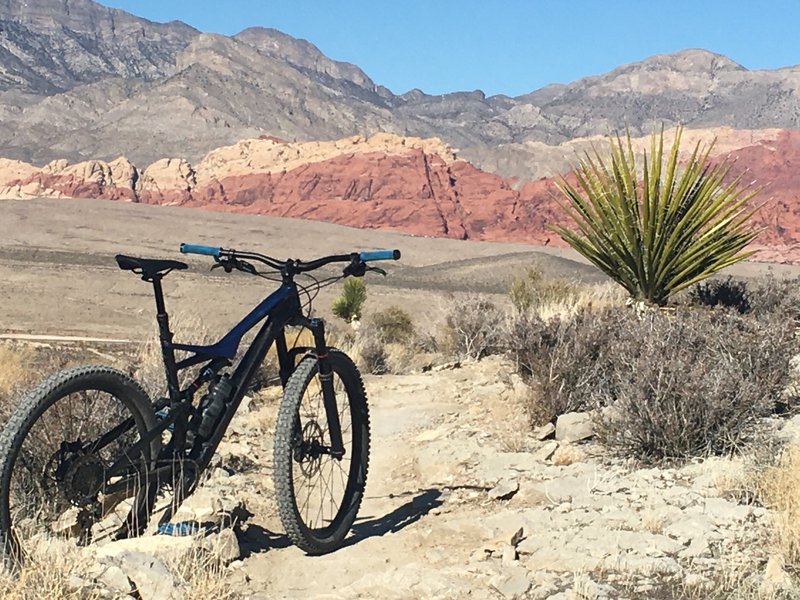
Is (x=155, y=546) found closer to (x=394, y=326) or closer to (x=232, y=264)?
(x=232, y=264)

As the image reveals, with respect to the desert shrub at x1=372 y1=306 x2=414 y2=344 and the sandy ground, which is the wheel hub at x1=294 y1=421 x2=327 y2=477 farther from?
the desert shrub at x1=372 y1=306 x2=414 y2=344

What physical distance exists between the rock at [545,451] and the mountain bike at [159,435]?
1.41m

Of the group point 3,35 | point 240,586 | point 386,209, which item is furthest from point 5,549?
point 3,35

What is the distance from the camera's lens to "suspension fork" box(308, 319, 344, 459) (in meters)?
4.37

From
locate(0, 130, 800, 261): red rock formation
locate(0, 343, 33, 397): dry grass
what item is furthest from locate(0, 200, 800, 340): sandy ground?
locate(0, 130, 800, 261): red rock formation

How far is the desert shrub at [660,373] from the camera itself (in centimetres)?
516

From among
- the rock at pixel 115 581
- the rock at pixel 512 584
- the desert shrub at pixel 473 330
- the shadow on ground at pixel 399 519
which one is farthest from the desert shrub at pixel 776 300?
the rock at pixel 115 581

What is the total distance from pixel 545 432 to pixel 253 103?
9886 cm

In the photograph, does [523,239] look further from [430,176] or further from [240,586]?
[240,586]

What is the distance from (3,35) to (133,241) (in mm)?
136078

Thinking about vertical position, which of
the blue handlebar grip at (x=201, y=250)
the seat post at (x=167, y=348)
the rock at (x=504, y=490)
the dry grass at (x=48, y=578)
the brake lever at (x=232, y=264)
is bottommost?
the rock at (x=504, y=490)

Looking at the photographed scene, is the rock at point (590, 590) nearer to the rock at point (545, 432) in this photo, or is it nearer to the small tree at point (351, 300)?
the rock at point (545, 432)

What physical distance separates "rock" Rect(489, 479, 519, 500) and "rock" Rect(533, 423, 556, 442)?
106 centimetres

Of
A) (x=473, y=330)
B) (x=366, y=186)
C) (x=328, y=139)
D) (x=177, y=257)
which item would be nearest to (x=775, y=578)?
(x=473, y=330)
